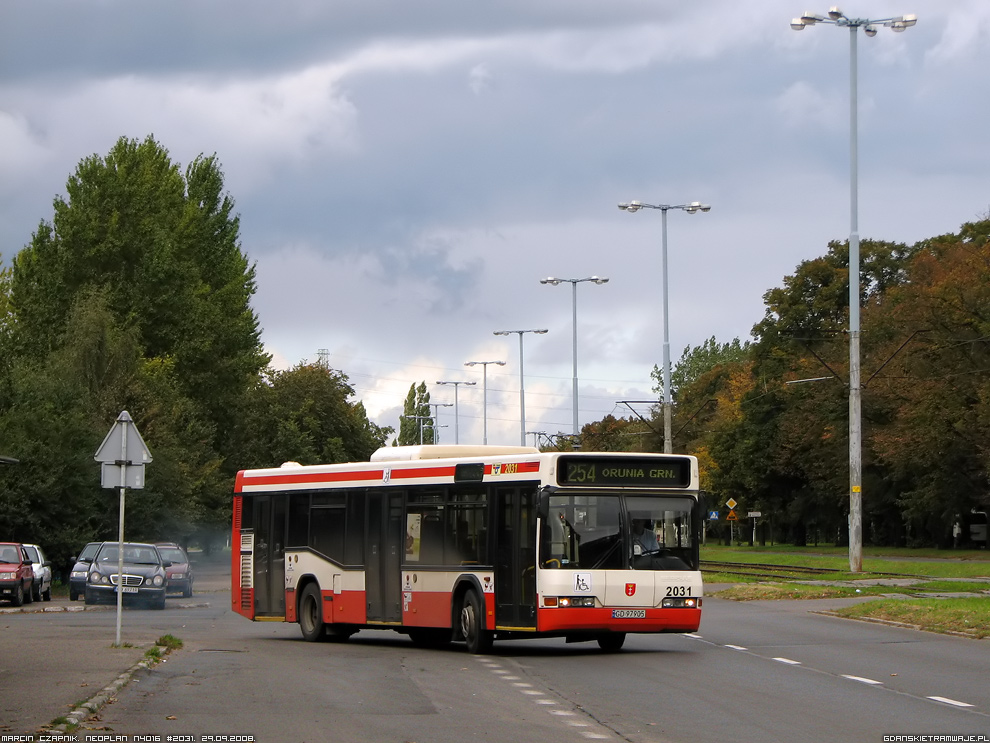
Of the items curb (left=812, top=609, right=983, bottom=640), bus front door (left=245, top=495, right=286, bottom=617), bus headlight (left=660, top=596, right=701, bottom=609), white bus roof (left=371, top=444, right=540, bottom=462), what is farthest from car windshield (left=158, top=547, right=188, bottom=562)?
bus headlight (left=660, top=596, right=701, bottom=609)

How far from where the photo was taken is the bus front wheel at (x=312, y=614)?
24.8 m

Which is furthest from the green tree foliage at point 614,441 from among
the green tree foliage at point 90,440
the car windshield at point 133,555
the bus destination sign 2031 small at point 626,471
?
the bus destination sign 2031 small at point 626,471

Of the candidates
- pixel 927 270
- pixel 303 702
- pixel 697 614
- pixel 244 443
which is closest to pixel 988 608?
pixel 697 614

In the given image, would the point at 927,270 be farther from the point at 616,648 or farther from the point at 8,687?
the point at 8,687

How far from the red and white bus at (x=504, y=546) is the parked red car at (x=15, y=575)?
14844mm

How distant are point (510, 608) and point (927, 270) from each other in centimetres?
5628

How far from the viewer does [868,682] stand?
16609 mm

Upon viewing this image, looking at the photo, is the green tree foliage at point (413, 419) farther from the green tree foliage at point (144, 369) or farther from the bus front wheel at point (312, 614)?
the bus front wheel at point (312, 614)

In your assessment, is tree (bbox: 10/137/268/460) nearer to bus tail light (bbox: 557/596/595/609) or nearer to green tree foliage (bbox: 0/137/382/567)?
green tree foliage (bbox: 0/137/382/567)

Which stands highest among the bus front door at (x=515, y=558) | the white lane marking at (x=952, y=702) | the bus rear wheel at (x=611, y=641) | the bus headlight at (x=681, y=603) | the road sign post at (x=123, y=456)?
the road sign post at (x=123, y=456)

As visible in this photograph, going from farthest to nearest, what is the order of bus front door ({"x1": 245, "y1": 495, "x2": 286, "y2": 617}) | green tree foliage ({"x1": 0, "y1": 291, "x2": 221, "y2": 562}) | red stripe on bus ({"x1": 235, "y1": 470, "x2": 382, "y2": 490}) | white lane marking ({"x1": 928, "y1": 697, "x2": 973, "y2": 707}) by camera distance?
green tree foliage ({"x1": 0, "y1": 291, "x2": 221, "y2": 562}) < bus front door ({"x1": 245, "y1": 495, "x2": 286, "y2": 617}) < red stripe on bus ({"x1": 235, "y1": 470, "x2": 382, "y2": 490}) < white lane marking ({"x1": 928, "y1": 697, "x2": 973, "y2": 707})

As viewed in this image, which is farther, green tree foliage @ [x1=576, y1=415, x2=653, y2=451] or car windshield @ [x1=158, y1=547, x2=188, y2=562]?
green tree foliage @ [x1=576, y1=415, x2=653, y2=451]

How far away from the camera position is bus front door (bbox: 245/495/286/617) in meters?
26.0

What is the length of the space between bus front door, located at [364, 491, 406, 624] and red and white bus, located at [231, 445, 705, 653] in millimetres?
22
